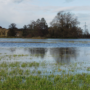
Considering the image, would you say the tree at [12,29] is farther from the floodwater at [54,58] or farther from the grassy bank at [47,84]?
the grassy bank at [47,84]

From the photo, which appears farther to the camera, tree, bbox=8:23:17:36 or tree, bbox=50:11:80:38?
tree, bbox=8:23:17:36

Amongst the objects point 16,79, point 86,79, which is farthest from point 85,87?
point 16,79

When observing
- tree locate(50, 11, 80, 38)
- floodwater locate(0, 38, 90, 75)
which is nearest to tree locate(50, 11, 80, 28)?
tree locate(50, 11, 80, 38)

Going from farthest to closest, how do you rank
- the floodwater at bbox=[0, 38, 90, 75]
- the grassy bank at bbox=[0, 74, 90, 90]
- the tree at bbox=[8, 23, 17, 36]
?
1. the tree at bbox=[8, 23, 17, 36]
2. the floodwater at bbox=[0, 38, 90, 75]
3. the grassy bank at bbox=[0, 74, 90, 90]

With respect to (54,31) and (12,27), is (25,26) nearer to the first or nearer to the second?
(12,27)

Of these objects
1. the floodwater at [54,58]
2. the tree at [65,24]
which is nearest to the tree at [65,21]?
the tree at [65,24]

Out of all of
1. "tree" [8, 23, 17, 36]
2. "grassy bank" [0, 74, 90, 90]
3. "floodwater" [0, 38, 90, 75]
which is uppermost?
"tree" [8, 23, 17, 36]

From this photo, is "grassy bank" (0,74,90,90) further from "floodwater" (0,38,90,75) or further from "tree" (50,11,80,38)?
"tree" (50,11,80,38)

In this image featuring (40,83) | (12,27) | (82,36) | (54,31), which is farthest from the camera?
(12,27)

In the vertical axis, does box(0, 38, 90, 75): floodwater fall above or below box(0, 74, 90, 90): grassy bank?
below

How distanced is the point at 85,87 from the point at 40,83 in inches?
68.8

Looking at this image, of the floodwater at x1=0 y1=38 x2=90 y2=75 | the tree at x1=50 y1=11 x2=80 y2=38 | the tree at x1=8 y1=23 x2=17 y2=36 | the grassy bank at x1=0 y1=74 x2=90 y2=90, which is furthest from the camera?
the tree at x1=8 y1=23 x2=17 y2=36

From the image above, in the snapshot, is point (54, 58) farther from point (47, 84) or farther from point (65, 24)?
point (65, 24)

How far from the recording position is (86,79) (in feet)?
24.0
